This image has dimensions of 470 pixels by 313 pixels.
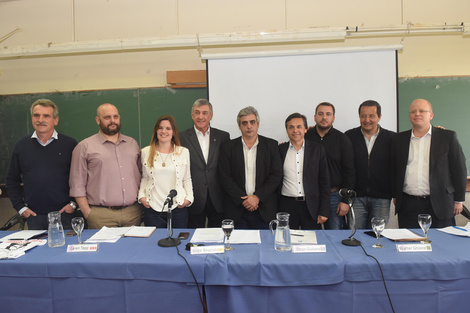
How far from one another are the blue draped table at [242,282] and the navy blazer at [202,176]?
1084 mm

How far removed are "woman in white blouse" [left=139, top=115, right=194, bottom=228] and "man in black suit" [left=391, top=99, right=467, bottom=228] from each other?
191cm

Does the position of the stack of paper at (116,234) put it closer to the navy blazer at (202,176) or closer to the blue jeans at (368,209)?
the navy blazer at (202,176)

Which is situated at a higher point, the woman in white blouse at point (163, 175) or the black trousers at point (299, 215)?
the woman in white blouse at point (163, 175)

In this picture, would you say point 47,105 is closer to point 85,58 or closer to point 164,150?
point 164,150

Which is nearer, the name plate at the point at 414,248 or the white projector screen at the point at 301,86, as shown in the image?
the name plate at the point at 414,248

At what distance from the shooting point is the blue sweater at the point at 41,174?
2.46 meters

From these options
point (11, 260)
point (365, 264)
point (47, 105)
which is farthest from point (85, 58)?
point (365, 264)

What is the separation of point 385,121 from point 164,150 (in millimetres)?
2618

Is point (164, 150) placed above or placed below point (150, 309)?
above

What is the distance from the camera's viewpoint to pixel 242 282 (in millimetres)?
1502

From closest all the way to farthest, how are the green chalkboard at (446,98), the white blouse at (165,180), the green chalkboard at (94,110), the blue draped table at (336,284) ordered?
1. the blue draped table at (336,284)
2. the white blouse at (165,180)
3. the green chalkboard at (446,98)
4. the green chalkboard at (94,110)

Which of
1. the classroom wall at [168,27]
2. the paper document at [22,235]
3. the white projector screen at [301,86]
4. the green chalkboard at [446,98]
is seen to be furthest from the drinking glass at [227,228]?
the green chalkboard at [446,98]

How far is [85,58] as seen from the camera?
4.09m

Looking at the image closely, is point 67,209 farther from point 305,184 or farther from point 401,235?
point 401,235
